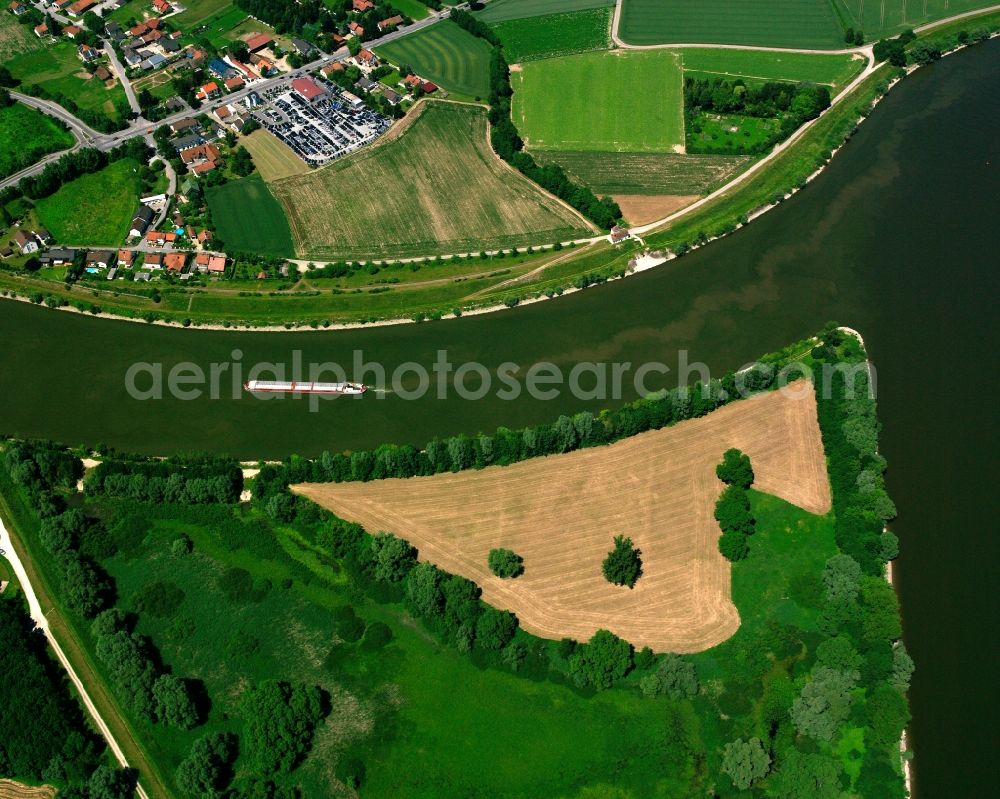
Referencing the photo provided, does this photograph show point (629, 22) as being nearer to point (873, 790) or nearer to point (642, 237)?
point (642, 237)

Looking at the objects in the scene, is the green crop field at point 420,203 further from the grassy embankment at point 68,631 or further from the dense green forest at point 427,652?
the grassy embankment at point 68,631

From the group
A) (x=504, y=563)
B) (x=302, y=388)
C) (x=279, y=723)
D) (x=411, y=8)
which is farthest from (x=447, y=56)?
(x=279, y=723)

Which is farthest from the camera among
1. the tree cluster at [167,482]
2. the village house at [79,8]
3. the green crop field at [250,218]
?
the village house at [79,8]

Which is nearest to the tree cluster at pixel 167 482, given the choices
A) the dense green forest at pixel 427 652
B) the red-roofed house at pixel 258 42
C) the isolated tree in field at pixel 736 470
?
the dense green forest at pixel 427 652

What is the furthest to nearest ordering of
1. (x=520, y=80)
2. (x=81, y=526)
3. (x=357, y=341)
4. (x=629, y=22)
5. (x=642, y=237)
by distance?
(x=629, y=22) → (x=520, y=80) → (x=642, y=237) → (x=357, y=341) → (x=81, y=526)

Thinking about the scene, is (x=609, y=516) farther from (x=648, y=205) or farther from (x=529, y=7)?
(x=529, y=7)

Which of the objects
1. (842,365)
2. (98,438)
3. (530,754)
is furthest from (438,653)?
(842,365)
